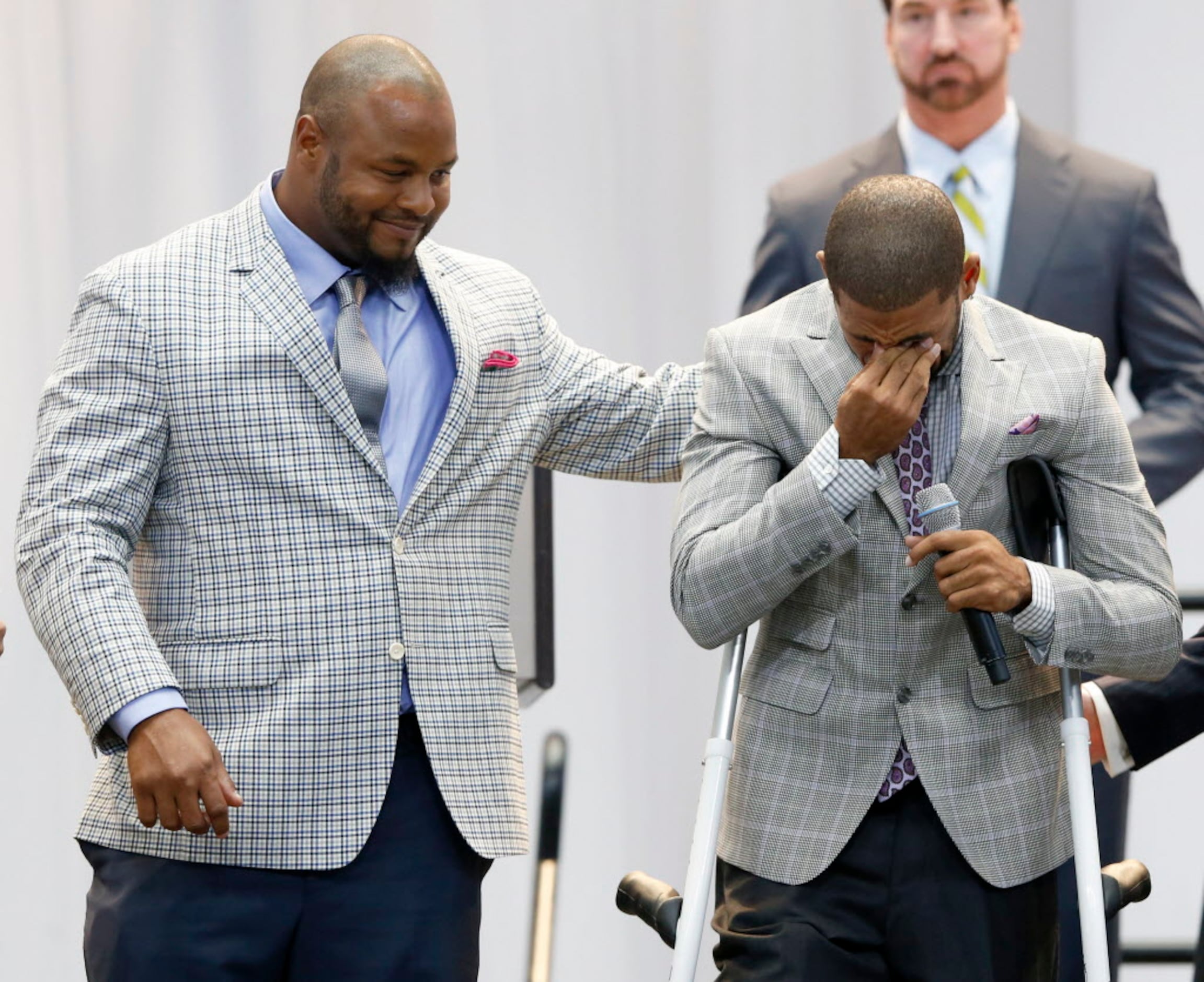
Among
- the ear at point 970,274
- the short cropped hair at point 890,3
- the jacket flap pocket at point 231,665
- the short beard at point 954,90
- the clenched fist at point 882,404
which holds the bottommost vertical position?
the jacket flap pocket at point 231,665

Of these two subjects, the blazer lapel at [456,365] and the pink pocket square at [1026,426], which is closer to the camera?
the pink pocket square at [1026,426]

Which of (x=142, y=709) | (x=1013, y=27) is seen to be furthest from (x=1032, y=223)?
(x=142, y=709)

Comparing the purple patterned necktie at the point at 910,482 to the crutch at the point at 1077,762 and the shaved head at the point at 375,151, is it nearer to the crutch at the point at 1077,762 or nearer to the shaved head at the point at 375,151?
the crutch at the point at 1077,762

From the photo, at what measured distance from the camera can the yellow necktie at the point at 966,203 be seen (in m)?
3.46

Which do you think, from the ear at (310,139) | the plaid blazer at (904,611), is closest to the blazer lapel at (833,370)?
the plaid blazer at (904,611)

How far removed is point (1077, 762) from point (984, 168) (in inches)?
58.4

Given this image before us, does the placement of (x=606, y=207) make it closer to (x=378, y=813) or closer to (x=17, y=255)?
(x=17, y=255)

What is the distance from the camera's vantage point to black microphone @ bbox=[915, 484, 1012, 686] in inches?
89.6

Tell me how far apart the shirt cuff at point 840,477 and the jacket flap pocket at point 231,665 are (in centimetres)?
76

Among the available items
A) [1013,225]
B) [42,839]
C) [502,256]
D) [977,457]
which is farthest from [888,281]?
[42,839]

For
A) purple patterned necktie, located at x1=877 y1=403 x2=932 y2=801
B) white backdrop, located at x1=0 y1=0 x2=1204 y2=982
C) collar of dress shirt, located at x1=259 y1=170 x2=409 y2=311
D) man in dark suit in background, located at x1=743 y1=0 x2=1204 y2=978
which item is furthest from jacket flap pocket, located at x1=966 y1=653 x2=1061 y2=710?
white backdrop, located at x1=0 y1=0 x2=1204 y2=982

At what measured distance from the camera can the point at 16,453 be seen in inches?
172

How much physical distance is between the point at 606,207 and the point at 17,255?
150 cm

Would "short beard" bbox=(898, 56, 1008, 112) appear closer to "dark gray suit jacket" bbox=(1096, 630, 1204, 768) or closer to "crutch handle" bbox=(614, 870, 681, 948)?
"dark gray suit jacket" bbox=(1096, 630, 1204, 768)
